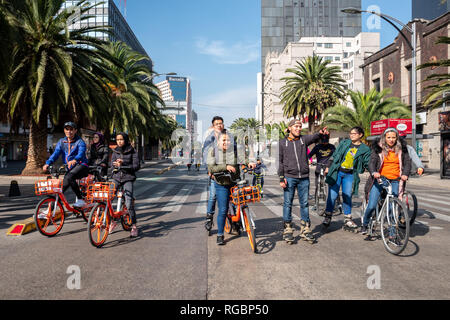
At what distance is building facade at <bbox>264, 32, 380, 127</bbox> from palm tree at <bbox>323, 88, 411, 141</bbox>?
1969 inches

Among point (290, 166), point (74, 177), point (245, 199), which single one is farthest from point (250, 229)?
point (74, 177)

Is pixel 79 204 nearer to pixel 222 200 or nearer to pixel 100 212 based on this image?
pixel 100 212

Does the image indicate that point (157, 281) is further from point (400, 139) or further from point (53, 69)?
point (53, 69)

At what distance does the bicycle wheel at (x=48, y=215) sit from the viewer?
18.6 feet

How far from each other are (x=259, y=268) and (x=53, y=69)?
51.5ft

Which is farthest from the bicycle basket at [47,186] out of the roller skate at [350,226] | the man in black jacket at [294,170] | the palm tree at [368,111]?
the palm tree at [368,111]

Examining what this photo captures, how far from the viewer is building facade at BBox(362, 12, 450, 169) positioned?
1112 inches

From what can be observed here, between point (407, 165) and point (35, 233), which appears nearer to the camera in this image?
point (407, 165)

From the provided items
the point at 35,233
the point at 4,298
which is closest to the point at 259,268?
the point at 4,298

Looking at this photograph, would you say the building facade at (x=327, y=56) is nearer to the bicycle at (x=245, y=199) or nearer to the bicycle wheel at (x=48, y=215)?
the bicycle wheel at (x=48, y=215)

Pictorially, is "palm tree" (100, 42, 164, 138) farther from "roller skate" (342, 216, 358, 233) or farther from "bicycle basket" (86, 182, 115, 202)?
"roller skate" (342, 216, 358, 233)

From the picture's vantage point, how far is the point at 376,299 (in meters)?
3.24

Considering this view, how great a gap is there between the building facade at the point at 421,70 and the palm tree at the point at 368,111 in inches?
85.7

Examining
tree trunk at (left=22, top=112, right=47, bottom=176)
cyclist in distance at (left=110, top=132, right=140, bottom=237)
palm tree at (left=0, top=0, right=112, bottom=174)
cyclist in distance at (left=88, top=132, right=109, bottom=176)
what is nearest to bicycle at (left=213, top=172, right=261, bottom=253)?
cyclist in distance at (left=110, top=132, right=140, bottom=237)
